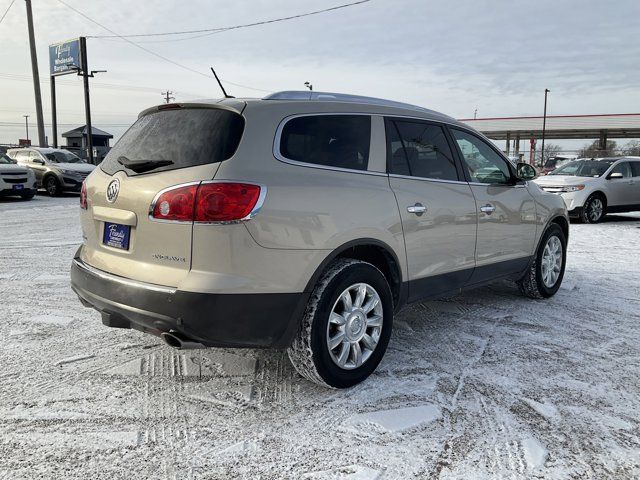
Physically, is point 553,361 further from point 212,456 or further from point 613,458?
point 212,456

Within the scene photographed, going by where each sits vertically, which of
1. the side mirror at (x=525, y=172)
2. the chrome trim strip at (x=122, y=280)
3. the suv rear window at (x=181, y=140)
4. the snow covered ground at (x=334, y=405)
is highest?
the suv rear window at (x=181, y=140)

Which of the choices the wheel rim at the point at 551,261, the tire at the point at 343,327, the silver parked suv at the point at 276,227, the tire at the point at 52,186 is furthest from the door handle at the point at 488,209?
the tire at the point at 52,186

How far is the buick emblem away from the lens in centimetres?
312

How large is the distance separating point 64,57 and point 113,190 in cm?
3572

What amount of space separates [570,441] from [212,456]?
→ 1771 millimetres

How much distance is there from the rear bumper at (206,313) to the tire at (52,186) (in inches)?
637

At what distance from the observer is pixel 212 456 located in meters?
2.55

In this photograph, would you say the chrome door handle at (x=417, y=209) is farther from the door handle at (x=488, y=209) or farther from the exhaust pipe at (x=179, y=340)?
the exhaust pipe at (x=179, y=340)

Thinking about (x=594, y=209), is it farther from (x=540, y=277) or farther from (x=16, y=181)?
(x=16, y=181)

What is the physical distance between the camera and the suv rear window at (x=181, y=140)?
288cm

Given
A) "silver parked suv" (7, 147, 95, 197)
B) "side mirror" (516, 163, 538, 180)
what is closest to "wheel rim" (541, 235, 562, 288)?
"side mirror" (516, 163, 538, 180)

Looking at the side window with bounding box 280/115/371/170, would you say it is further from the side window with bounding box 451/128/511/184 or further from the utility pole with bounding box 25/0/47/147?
the utility pole with bounding box 25/0/47/147

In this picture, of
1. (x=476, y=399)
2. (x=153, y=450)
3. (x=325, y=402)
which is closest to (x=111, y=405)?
(x=153, y=450)

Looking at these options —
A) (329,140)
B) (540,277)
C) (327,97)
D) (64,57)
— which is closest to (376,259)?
(329,140)
